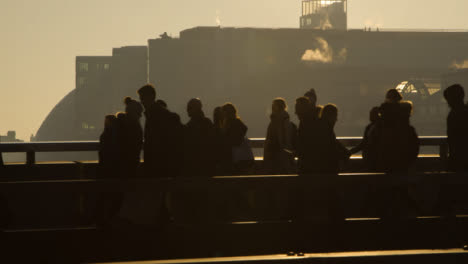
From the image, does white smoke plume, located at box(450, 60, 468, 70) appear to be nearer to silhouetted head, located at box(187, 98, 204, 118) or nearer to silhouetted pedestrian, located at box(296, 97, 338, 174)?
silhouetted pedestrian, located at box(296, 97, 338, 174)

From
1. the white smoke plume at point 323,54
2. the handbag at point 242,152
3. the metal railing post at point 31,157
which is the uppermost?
the white smoke plume at point 323,54

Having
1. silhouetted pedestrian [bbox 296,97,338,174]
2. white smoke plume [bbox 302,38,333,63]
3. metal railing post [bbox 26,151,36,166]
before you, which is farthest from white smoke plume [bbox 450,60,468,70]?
silhouetted pedestrian [bbox 296,97,338,174]

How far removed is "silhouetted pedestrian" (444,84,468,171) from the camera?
A: 11266mm

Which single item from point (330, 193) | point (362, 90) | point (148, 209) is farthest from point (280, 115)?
point (362, 90)

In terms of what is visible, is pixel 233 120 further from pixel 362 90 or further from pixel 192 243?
pixel 362 90

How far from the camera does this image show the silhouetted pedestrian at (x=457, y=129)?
11266 mm

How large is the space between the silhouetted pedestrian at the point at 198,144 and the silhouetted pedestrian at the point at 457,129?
2.57 m

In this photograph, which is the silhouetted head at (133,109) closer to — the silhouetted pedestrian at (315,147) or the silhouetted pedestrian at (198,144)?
the silhouetted pedestrian at (198,144)

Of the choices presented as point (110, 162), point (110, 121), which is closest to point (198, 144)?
point (110, 162)

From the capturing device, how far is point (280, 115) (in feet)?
43.1

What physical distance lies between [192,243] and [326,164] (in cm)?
274

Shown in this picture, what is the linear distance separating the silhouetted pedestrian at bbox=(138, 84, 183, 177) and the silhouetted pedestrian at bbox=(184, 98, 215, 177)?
0.73 feet

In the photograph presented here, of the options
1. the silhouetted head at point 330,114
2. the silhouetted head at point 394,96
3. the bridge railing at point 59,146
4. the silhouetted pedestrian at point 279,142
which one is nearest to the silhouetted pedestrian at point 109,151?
the silhouetted pedestrian at point 279,142

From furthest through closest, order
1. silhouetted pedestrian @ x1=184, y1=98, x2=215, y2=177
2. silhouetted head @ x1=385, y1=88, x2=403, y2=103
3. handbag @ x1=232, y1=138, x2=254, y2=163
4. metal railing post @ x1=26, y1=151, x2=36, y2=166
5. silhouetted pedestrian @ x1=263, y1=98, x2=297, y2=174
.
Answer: metal railing post @ x1=26, y1=151, x2=36, y2=166 < silhouetted pedestrian @ x1=263, y1=98, x2=297, y2=174 < handbag @ x1=232, y1=138, x2=254, y2=163 < silhouetted head @ x1=385, y1=88, x2=403, y2=103 < silhouetted pedestrian @ x1=184, y1=98, x2=215, y2=177
